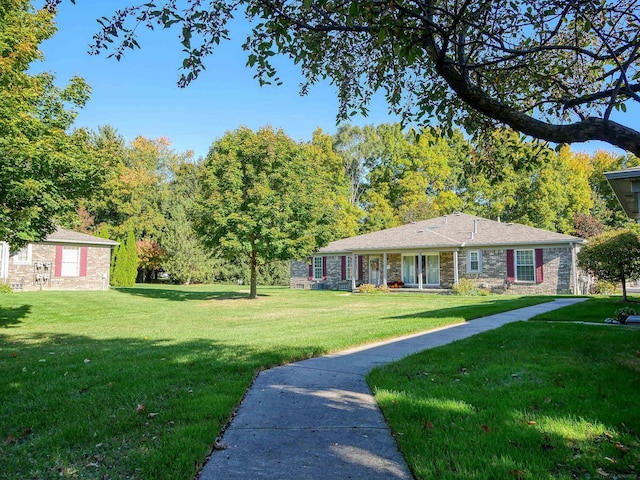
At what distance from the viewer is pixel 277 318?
509 inches

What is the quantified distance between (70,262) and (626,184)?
2532cm

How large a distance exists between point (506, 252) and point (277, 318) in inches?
601

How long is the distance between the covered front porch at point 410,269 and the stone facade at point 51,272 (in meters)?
14.9

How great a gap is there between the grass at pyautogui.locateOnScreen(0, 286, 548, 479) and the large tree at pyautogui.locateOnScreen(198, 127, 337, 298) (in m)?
7.50

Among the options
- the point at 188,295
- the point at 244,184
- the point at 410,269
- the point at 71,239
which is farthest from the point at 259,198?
the point at 410,269

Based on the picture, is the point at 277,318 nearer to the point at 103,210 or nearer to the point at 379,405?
the point at 379,405

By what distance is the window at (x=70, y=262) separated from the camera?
24172 mm

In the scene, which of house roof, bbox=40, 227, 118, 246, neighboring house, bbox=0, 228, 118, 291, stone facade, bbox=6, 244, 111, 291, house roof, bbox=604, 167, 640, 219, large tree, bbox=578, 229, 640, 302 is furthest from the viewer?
house roof, bbox=40, 227, 118, 246

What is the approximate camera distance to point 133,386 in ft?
15.3

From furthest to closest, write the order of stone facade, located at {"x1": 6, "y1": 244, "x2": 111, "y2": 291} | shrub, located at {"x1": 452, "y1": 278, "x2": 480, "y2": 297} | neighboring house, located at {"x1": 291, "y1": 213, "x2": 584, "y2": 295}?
shrub, located at {"x1": 452, "y1": 278, "x2": 480, "y2": 297} < stone facade, located at {"x1": 6, "y1": 244, "x2": 111, "y2": 291} < neighboring house, located at {"x1": 291, "y1": 213, "x2": 584, "y2": 295}

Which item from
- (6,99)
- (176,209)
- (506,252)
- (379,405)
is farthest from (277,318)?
(176,209)

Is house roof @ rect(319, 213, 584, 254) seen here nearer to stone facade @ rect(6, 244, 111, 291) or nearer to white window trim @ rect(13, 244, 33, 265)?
stone facade @ rect(6, 244, 111, 291)

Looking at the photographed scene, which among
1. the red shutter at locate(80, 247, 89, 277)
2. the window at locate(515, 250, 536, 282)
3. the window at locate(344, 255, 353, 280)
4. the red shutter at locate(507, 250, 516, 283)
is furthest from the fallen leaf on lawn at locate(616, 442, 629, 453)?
the window at locate(344, 255, 353, 280)

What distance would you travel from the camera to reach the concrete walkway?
9.15ft
